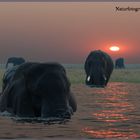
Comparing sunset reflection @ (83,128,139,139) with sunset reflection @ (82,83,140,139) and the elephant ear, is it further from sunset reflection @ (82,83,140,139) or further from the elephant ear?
the elephant ear

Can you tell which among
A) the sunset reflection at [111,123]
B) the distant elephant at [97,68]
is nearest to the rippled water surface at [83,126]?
the sunset reflection at [111,123]

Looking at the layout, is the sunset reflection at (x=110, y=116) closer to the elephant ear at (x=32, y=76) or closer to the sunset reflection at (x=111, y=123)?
the sunset reflection at (x=111, y=123)

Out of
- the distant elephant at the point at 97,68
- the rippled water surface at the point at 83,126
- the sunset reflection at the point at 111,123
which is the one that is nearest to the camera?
the rippled water surface at the point at 83,126

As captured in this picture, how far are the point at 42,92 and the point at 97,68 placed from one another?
68.2ft

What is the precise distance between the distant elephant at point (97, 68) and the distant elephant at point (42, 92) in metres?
18.3

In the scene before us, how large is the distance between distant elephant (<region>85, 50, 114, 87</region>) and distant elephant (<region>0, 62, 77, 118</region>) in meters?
18.3

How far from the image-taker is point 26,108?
44.8 ft

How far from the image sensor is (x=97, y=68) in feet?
112

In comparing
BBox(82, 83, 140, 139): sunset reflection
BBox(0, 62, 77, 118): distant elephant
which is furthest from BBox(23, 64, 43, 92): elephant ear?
BBox(82, 83, 140, 139): sunset reflection

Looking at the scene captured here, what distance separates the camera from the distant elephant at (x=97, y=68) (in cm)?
3288

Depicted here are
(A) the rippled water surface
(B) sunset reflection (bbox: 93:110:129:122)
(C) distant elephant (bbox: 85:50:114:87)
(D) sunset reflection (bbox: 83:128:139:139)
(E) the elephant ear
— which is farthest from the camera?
(C) distant elephant (bbox: 85:50:114:87)

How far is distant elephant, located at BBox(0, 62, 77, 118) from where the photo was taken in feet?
42.6

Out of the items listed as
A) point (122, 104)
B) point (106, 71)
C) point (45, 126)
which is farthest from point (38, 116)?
point (106, 71)

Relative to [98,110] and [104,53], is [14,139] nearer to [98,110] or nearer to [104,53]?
[98,110]
